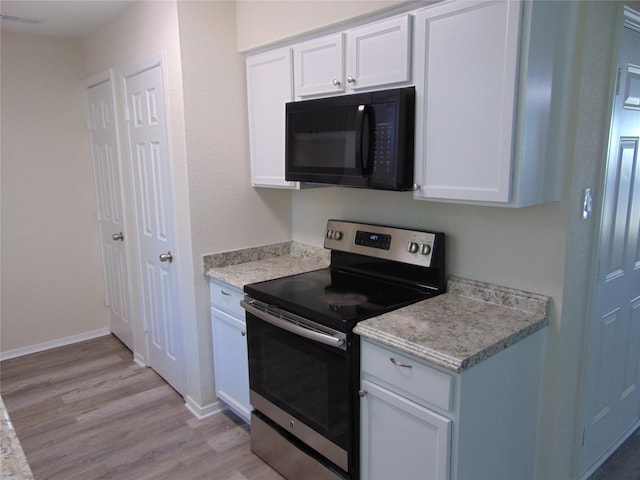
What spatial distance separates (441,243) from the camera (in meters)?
2.03

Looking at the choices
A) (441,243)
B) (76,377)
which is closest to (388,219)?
(441,243)

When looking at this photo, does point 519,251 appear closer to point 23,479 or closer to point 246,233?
point 246,233

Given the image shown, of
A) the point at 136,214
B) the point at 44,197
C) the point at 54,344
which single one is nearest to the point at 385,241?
the point at 136,214

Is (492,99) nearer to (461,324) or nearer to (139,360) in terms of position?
(461,324)

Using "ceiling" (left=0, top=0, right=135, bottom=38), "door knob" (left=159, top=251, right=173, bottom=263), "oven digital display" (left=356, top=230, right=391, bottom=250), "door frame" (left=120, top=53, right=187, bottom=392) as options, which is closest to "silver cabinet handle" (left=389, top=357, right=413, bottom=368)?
"oven digital display" (left=356, top=230, right=391, bottom=250)

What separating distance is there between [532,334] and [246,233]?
1628 millimetres

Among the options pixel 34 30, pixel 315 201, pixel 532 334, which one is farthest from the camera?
pixel 34 30

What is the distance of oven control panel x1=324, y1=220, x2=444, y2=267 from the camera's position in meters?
2.03

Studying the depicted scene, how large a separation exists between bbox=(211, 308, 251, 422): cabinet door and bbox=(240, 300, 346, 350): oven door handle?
0.24m

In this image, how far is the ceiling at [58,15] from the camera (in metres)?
2.67

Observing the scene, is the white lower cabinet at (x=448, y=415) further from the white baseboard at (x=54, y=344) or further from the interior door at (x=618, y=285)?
the white baseboard at (x=54, y=344)

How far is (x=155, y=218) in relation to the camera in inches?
112

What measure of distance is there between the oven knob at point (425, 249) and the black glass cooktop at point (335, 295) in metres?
0.17

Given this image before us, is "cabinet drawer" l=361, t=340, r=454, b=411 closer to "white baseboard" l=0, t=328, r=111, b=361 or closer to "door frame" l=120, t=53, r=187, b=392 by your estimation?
"door frame" l=120, t=53, r=187, b=392
